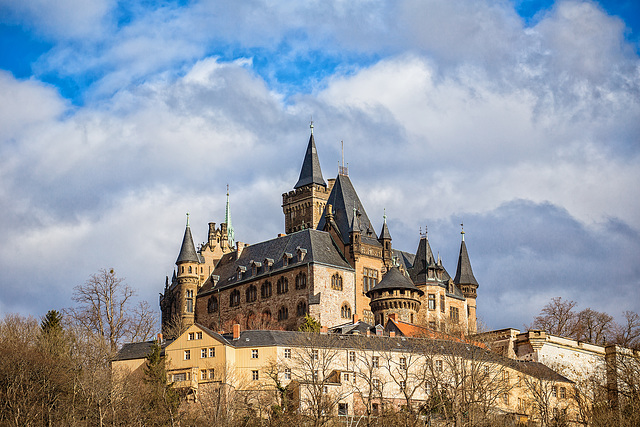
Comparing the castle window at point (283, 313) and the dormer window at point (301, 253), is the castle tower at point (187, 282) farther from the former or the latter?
the dormer window at point (301, 253)

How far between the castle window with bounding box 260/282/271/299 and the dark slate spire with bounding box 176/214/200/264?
549 inches

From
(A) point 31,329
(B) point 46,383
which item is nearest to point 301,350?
(B) point 46,383

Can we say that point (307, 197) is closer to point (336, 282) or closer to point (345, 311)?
point (336, 282)

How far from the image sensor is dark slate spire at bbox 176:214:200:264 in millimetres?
123375

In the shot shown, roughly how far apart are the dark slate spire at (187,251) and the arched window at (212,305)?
6.42 m

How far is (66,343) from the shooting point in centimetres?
8831

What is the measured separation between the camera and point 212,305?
11862 centimetres

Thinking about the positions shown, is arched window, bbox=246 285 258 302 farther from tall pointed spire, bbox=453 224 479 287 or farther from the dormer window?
tall pointed spire, bbox=453 224 479 287

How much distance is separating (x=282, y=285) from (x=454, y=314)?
19.6 m

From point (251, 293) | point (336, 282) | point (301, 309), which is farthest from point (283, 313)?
point (251, 293)

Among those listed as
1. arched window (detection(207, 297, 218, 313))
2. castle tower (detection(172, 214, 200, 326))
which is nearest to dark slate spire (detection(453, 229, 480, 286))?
arched window (detection(207, 297, 218, 313))

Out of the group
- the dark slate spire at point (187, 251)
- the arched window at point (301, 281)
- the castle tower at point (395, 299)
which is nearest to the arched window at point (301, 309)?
the arched window at point (301, 281)

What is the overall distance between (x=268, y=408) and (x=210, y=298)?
39796 millimetres

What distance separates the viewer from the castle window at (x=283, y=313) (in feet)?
354
